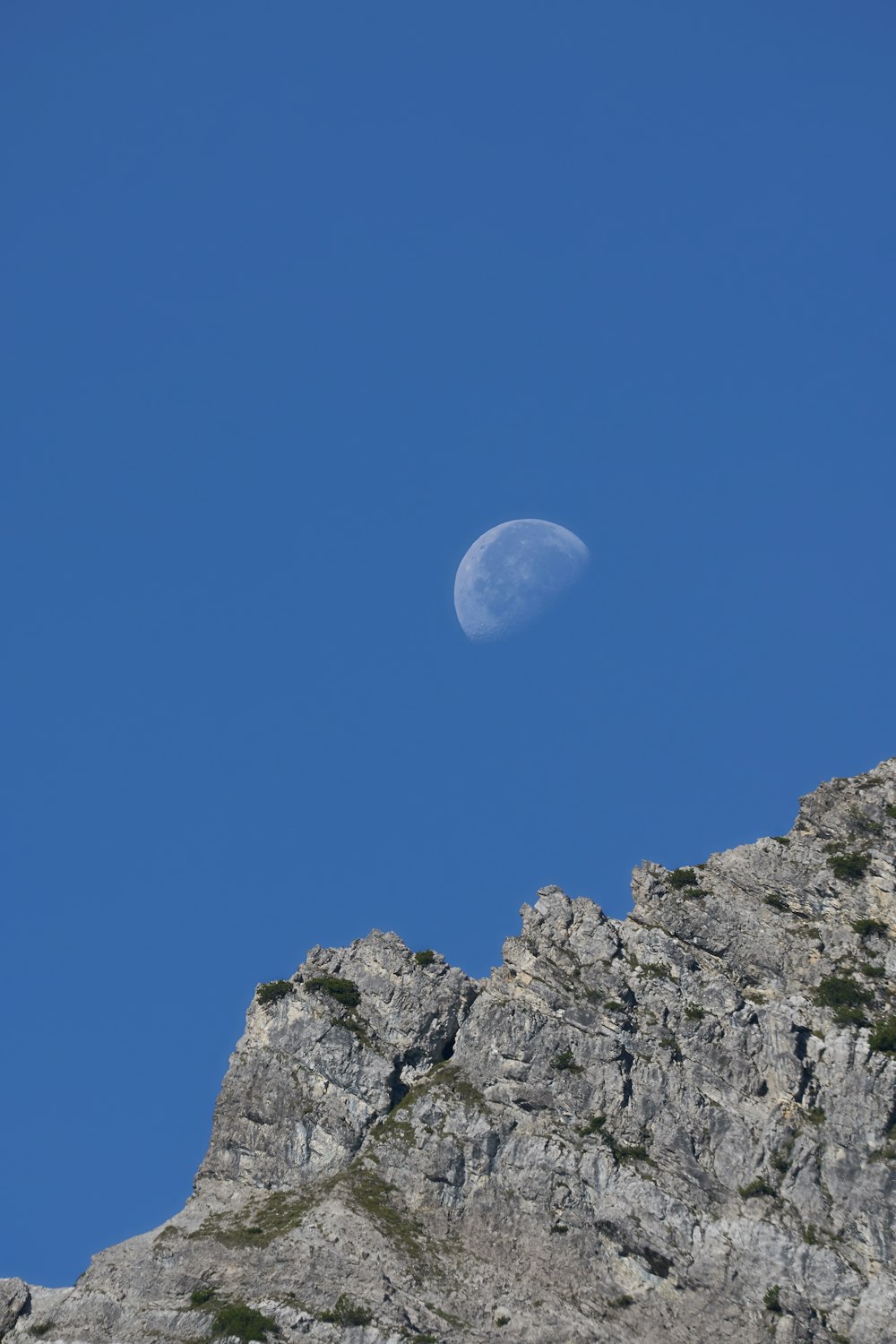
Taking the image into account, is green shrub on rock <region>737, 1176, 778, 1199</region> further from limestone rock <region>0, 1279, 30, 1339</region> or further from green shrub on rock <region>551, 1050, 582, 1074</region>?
limestone rock <region>0, 1279, 30, 1339</region>

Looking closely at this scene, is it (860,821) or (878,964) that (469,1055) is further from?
(860,821)

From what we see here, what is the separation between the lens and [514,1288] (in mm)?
111625

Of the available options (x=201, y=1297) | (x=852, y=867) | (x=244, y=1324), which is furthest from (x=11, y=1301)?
(x=852, y=867)

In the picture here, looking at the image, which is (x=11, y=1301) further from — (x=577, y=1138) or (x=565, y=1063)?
(x=565, y=1063)

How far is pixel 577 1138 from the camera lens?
123 metres

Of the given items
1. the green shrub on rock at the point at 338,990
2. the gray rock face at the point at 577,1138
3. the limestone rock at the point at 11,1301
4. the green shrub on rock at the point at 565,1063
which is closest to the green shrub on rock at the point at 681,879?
the gray rock face at the point at 577,1138

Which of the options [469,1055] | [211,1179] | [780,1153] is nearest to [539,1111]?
[469,1055]

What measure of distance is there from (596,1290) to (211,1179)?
118 feet

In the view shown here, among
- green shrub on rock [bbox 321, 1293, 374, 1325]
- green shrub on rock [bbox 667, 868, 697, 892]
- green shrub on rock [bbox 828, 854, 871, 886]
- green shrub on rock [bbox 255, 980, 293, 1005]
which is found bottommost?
green shrub on rock [bbox 321, 1293, 374, 1325]

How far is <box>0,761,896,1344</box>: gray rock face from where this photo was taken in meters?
110

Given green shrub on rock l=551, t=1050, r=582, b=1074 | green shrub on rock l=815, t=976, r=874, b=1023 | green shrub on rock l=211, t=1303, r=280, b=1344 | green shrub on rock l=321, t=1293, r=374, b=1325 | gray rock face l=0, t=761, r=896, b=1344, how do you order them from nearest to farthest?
green shrub on rock l=211, t=1303, r=280, b=1344 < green shrub on rock l=321, t=1293, r=374, b=1325 < gray rock face l=0, t=761, r=896, b=1344 < green shrub on rock l=815, t=976, r=874, b=1023 < green shrub on rock l=551, t=1050, r=582, b=1074

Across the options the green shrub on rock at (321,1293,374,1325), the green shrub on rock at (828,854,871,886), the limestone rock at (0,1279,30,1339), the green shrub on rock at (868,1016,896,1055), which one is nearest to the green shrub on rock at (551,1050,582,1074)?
the green shrub on rock at (868,1016,896,1055)

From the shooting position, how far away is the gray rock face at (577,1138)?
110 m

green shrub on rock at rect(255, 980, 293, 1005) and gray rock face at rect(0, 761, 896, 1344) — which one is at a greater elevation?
green shrub on rock at rect(255, 980, 293, 1005)
